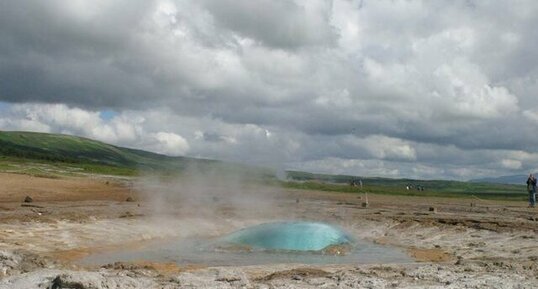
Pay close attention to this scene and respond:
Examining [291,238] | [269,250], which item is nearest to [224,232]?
[291,238]

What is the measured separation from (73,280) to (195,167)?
36.5m

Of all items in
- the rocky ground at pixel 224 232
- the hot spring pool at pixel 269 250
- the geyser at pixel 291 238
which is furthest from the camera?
the geyser at pixel 291 238

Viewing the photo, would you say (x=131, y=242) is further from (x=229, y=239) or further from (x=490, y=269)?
(x=490, y=269)

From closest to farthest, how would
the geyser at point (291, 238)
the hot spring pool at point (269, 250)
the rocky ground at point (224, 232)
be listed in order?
1. the rocky ground at point (224, 232)
2. the hot spring pool at point (269, 250)
3. the geyser at point (291, 238)

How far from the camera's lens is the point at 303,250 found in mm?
20703

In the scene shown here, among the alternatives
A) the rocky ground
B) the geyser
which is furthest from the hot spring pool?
the rocky ground

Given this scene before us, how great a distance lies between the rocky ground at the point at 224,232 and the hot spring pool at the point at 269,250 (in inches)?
39.3

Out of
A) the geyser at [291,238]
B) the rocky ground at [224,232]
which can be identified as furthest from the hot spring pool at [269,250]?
the rocky ground at [224,232]

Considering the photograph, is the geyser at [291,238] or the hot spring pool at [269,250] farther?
the geyser at [291,238]

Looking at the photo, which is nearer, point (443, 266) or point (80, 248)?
point (443, 266)

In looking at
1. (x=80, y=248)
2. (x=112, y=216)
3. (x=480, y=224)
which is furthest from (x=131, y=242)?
(x=480, y=224)

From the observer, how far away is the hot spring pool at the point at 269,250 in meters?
18.3

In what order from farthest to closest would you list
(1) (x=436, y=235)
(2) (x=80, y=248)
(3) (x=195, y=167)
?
(3) (x=195, y=167) < (1) (x=436, y=235) < (2) (x=80, y=248)

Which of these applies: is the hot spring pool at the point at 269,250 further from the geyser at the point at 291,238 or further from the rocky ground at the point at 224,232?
the rocky ground at the point at 224,232
